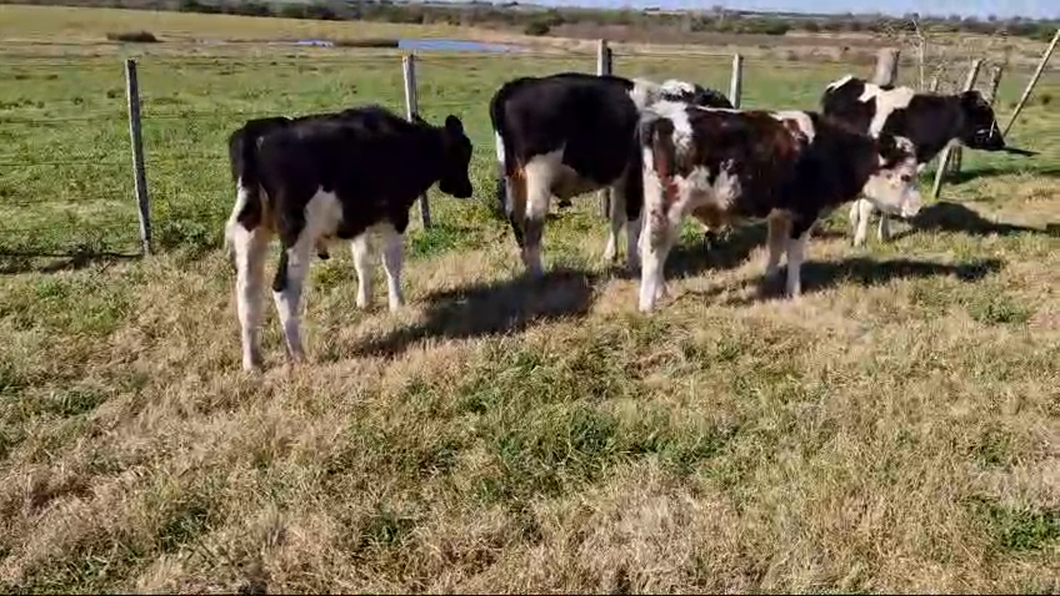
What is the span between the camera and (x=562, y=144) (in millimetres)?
9109

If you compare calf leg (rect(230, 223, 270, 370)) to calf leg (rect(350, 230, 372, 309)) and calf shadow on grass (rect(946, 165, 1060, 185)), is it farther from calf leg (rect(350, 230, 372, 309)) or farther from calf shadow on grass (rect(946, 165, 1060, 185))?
calf shadow on grass (rect(946, 165, 1060, 185))

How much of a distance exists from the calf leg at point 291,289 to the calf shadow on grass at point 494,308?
45 centimetres

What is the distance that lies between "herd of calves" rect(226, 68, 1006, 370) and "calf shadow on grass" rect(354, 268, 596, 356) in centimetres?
39

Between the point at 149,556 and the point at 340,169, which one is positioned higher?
the point at 340,169

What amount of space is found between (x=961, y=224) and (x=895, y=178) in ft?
11.8

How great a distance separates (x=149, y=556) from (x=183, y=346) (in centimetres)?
297

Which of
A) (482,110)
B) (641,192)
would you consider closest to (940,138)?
(641,192)

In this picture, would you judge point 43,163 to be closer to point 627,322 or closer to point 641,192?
point 641,192

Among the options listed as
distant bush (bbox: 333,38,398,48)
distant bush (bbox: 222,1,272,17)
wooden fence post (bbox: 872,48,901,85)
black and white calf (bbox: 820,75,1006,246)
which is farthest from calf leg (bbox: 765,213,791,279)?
distant bush (bbox: 222,1,272,17)

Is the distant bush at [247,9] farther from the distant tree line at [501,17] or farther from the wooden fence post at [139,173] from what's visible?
the wooden fence post at [139,173]

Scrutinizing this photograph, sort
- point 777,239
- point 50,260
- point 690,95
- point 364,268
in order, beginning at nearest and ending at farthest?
point 364,268, point 777,239, point 50,260, point 690,95

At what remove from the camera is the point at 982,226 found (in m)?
12.0

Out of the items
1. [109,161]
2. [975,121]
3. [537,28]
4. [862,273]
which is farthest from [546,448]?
[537,28]

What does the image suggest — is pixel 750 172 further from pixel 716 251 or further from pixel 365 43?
pixel 365 43
